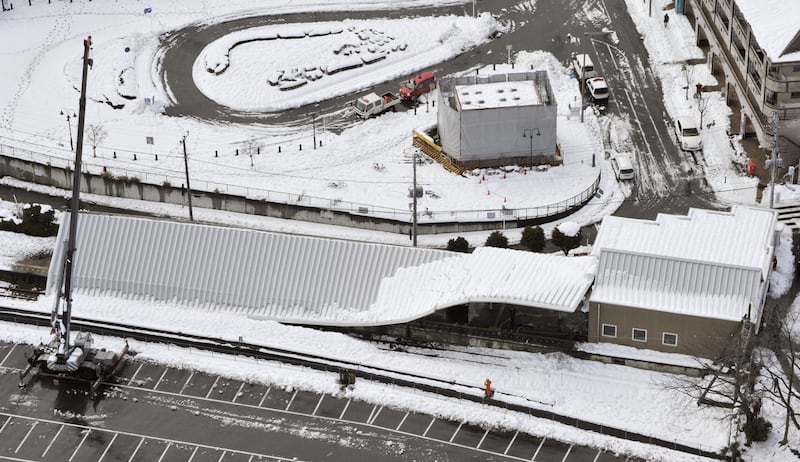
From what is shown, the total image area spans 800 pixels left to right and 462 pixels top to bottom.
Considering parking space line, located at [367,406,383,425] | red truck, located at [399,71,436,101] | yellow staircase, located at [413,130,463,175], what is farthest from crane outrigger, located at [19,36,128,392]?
red truck, located at [399,71,436,101]

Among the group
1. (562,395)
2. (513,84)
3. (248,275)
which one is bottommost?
(562,395)

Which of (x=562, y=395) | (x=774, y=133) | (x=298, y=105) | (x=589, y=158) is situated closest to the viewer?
(x=562, y=395)

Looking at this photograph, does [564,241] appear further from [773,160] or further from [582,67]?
[582,67]

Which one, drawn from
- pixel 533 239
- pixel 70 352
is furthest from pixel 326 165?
pixel 70 352

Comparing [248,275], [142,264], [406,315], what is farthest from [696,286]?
[142,264]

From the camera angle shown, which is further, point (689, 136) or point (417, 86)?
point (417, 86)

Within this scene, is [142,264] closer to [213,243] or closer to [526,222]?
[213,243]

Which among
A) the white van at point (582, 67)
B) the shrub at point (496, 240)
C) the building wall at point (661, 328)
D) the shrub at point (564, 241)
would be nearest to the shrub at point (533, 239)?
the shrub at point (564, 241)

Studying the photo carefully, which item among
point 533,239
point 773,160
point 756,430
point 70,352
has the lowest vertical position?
point 756,430
